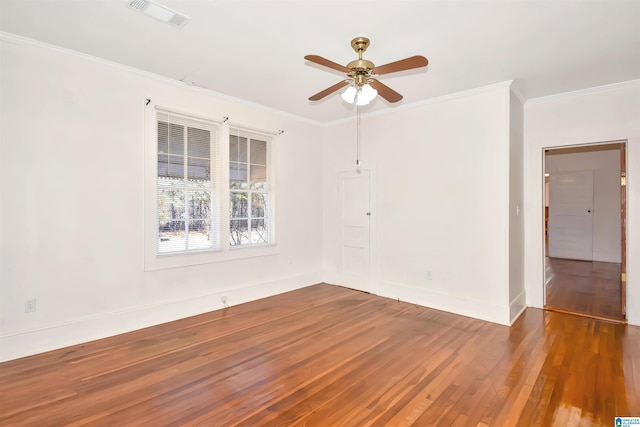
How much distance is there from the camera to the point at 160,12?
259 cm

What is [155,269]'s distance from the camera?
12.6ft

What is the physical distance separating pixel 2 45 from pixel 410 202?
479 cm

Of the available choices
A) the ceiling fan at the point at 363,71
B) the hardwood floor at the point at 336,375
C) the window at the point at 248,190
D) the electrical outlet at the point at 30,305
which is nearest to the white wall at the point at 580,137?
the hardwood floor at the point at 336,375

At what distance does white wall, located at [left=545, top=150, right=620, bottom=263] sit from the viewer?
7404mm

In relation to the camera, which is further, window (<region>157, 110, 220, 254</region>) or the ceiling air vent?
window (<region>157, 110, 220, 254</region>)

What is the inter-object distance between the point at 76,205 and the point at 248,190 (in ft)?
7.05

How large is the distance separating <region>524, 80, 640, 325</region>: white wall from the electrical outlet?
19.1 feet

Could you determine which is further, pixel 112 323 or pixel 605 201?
pixel 605 201

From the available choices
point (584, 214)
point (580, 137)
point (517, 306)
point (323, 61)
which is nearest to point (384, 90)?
point (323, 61)

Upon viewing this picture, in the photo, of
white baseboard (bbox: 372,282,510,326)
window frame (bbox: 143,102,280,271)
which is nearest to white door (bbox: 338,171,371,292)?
white baseboard (bbox: 372,282,510,326)

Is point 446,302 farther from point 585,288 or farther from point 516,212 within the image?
point 585,288

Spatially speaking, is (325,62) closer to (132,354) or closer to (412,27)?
(412,27)

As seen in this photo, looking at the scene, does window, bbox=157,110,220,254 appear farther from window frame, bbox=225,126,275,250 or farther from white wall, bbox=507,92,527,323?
white wall, bbox=507,92,527,323

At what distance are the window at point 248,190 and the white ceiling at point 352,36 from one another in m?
1.03
